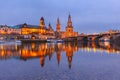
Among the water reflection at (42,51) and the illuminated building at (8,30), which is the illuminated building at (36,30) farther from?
the water reflection at (42,51)

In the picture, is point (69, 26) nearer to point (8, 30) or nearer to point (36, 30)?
point (36, 30)

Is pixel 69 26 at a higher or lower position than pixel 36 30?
higher

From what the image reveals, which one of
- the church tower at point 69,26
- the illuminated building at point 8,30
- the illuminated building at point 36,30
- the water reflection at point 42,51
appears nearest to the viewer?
the water reflection at point 42,51

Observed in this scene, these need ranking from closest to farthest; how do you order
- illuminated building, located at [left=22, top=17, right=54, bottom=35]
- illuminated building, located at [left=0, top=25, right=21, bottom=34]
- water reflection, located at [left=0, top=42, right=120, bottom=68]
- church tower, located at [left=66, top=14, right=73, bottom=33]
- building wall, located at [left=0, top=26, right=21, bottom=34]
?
water reflection, located at [left=0, top=42, right=120, bottom=68] < church tower, located at [left=66, top=14, right=73, bottom=33] < building wall, located at [left=0, top=26, right=21, bottom=34] < illuminated building, located at [left=0, top=25, right=21, bottom=34] < illuminated building, located at [left=22, top=17, right=54, bottom=35]

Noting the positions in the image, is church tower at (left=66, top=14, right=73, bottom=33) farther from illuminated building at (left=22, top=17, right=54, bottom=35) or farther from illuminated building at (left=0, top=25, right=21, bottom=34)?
illuminated building at (left=0, top=25, right=21, bottom=34)

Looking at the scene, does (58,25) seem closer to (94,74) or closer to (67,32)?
(67,32)

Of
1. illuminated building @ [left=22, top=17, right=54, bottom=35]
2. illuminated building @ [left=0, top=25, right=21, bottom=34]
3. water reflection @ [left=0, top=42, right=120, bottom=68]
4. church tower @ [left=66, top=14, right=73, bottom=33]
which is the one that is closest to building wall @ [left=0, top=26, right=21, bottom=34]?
illuminated building @ [left=0, top=25, right=21, bottom=34]

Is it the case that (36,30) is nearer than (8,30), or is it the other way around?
(8,30)

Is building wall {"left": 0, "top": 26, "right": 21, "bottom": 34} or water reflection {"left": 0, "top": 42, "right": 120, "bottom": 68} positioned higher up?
building wall {"left": 0, "top": 26, "right": 21, "bottom": 34}

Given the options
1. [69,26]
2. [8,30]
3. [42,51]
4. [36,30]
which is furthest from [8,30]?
[42,51]

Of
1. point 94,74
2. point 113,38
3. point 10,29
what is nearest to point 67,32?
point 10,29

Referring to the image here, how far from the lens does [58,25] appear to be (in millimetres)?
188625

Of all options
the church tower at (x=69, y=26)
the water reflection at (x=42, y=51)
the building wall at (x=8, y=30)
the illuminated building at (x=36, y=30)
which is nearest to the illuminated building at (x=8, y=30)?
the building wall at (x=8, y=30)

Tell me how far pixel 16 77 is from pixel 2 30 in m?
157
